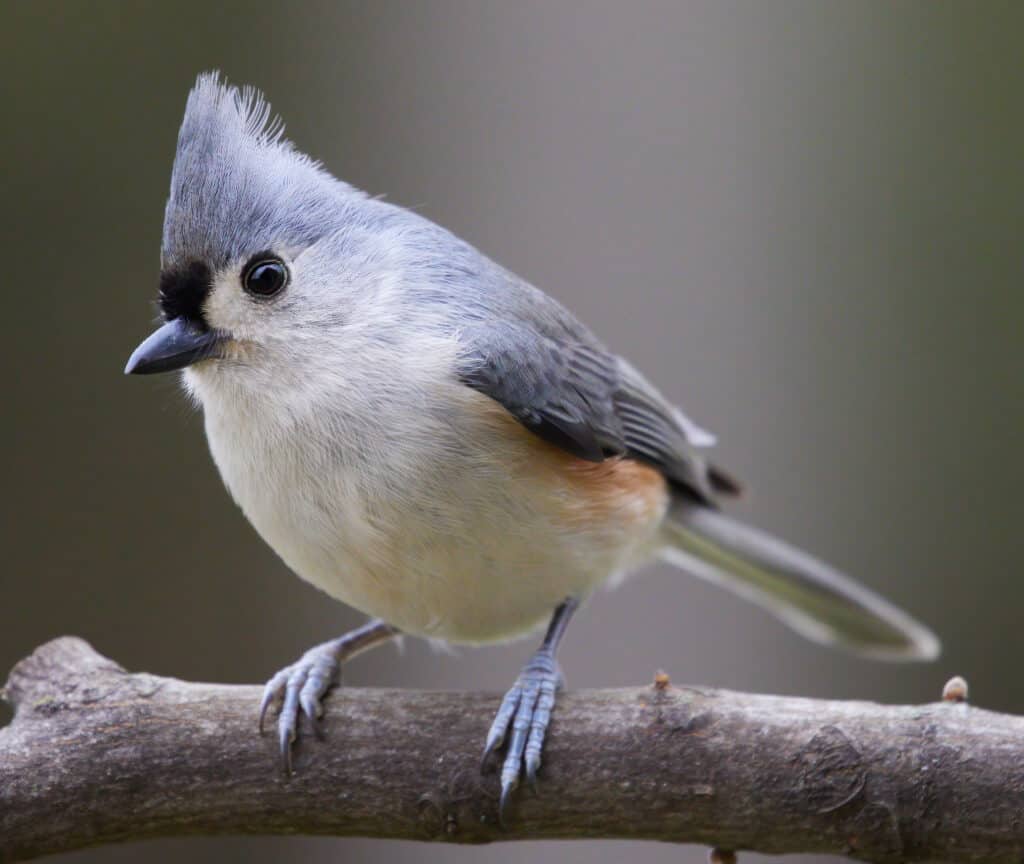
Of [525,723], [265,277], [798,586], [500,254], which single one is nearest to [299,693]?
[525,723]

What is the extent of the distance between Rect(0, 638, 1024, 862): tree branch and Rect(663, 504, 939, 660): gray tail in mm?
941

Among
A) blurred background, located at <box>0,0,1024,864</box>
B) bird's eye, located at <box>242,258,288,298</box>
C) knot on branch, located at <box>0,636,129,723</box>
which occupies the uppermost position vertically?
blurred background, located at <box>0,0,1024,864</box>

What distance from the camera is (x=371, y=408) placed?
216 centimetres

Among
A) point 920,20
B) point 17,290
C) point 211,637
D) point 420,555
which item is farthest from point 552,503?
point 920,20

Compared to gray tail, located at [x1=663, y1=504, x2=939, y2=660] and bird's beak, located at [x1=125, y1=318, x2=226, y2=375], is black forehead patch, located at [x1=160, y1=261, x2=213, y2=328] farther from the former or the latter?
gray tail, located at [x1=663, y1=504, x2=939, y2=660]

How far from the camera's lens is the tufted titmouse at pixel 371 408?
7.04 ft

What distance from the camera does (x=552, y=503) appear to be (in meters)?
2.29

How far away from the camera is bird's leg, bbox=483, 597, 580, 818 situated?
6.84 feet

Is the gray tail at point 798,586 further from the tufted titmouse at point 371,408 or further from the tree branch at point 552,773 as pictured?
the tree branch at point 552,773

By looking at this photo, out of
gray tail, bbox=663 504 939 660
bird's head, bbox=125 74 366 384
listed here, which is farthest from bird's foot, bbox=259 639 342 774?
gray tail, bbox=663 504 939 660

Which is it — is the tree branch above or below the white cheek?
below

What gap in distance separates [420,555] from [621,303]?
1970 mm

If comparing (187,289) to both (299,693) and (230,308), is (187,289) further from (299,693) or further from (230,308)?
(299,693)

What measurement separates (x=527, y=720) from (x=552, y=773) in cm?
11
